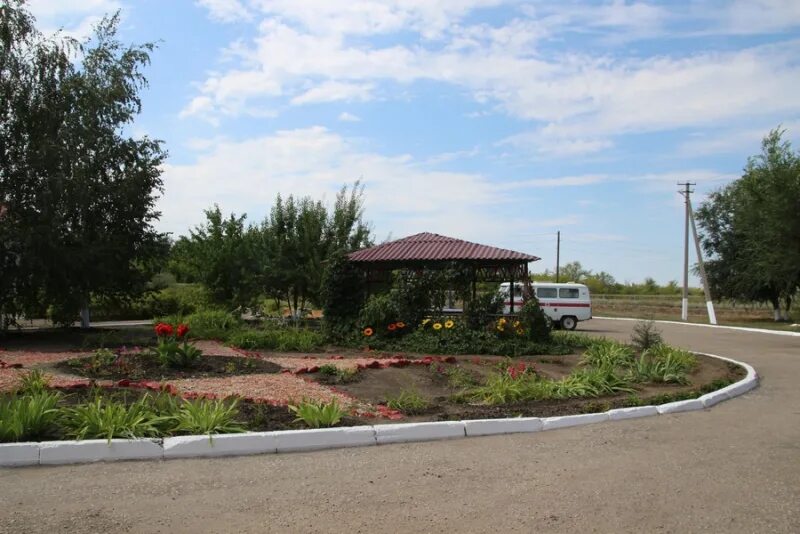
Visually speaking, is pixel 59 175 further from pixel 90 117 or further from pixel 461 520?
pixel 461 520

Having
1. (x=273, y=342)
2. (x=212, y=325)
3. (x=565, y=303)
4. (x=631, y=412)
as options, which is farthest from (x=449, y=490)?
(x=565, y=303)

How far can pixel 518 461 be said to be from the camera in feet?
21.3

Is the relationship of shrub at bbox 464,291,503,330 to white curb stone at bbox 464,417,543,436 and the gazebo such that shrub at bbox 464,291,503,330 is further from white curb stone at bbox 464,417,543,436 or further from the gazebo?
white curb stone at bbox 464,417,543,436

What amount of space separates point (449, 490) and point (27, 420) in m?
3.91

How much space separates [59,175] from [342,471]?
14.3 metres

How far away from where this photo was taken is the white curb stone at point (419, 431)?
280 inches

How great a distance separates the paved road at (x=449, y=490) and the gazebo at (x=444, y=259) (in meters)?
11.0

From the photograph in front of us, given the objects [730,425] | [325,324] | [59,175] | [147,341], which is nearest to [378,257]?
[325,324]

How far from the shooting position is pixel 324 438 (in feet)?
22.4

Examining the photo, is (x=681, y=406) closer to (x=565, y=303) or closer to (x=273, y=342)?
(x=273, y=342)

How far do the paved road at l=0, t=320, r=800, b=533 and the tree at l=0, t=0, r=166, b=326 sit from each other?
13.1 m

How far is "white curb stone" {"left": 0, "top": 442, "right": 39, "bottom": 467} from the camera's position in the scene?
19.2 feet

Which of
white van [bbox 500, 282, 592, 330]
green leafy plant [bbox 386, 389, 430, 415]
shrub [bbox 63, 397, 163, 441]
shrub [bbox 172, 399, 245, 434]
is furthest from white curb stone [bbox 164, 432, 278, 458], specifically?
Result: white van [bbox 500, 282, 592, 330]

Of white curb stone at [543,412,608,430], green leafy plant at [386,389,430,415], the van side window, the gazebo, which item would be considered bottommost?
white curb stone at [543,412,608,430]
